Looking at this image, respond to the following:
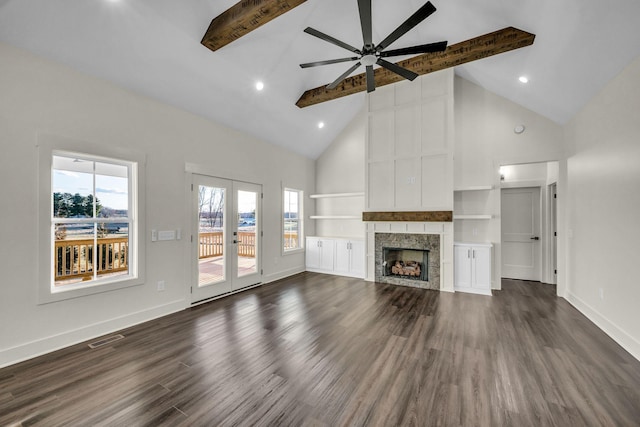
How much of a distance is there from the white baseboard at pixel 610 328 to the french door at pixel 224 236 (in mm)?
5243

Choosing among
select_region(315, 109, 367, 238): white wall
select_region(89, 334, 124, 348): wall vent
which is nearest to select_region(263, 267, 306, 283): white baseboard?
select_region(315, 109, 367, 238): white wall

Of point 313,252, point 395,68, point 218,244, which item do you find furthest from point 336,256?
point 395,68

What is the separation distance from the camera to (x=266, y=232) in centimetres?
576

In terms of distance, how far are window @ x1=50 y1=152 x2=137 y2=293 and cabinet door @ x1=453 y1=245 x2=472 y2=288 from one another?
17.5 ft

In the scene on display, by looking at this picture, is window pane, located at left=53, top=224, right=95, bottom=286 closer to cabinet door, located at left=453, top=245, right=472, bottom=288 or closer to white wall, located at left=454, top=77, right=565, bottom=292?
cabinet door, located at left=453, top=245, right=472, bottom=288

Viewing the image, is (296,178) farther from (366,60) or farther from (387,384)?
(387,384)

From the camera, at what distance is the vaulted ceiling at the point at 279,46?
2.64 meters

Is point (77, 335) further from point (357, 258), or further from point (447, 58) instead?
point (447, 58)

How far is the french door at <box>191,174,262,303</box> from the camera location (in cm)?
438

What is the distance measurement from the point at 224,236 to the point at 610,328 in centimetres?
547

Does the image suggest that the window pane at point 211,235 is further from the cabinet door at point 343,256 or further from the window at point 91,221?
the cabinet door at point 343,256

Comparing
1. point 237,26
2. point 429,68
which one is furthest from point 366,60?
point 429,68

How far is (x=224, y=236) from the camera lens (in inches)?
189

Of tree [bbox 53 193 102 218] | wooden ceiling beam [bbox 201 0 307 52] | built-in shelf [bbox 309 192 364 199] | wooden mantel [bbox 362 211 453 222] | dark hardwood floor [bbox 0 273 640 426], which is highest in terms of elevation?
wooden ceiling beam [bbox 201 0 307 52]
